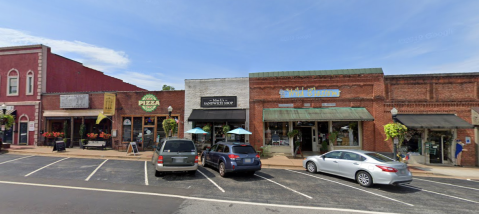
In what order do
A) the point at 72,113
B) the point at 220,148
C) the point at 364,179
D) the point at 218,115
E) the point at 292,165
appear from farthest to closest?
1. the point at 72,113
2. the point at 218,115
3. the point at 292,165
4. the point at 220,148
5. the point at 364,179

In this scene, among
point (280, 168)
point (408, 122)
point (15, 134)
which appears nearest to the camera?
point (280, 168)

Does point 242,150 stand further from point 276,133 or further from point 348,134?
point 348,134

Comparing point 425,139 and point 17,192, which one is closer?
point 17,192

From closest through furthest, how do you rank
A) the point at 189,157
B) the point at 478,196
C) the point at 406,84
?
the point at 478,196
the point at 189,157
the point at 406,84

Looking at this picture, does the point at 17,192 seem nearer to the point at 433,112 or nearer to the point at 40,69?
the point at 40,69

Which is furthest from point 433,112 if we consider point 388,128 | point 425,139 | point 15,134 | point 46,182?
point 15,134

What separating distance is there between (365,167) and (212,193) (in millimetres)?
5943

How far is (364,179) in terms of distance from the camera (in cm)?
886

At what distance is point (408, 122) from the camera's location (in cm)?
1462

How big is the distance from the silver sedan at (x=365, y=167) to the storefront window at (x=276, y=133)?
19.8 ft

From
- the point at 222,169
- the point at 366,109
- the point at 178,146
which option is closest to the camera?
the point at 178,146

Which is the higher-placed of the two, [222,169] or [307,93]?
[307,93]

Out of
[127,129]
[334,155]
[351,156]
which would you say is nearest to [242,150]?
[334,155]

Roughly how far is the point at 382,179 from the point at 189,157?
7365 millimetres
